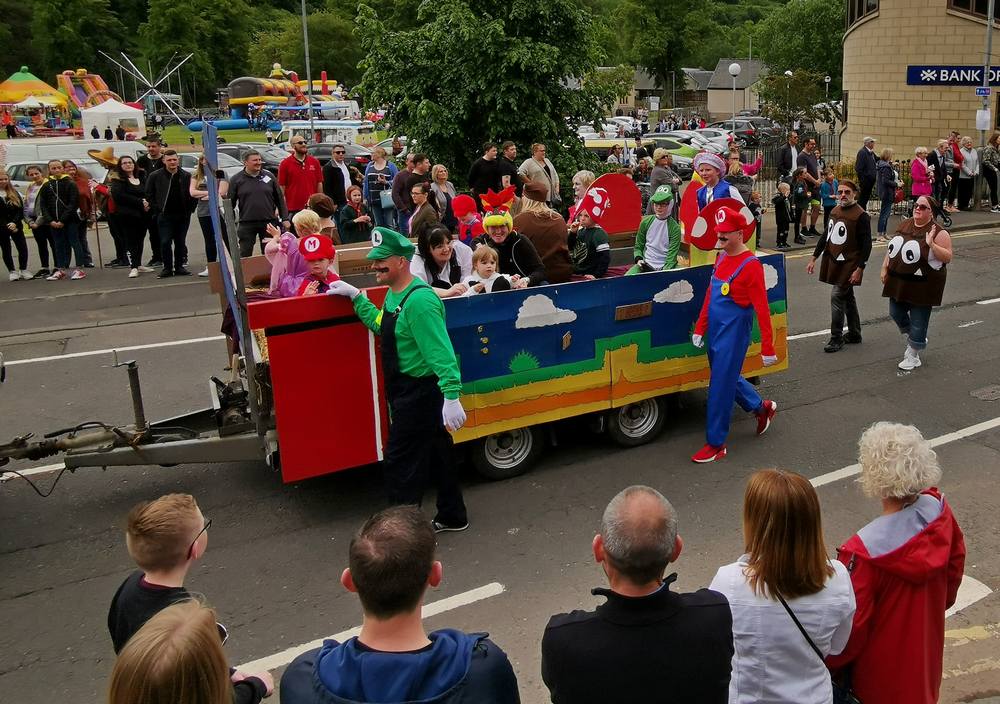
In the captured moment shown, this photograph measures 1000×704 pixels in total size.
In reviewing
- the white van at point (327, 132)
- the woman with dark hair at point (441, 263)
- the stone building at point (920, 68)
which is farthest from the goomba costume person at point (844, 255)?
the white van at point (327, 132)

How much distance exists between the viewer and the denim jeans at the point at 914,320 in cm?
905

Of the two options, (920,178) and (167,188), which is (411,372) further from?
(920,178)

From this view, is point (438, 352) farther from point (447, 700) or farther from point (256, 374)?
point (447, 700)

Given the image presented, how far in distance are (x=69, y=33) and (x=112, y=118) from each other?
126ft

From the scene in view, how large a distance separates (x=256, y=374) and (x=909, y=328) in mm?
6570

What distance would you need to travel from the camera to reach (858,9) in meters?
30.4

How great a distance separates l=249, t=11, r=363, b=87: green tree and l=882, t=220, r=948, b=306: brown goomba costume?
206 ft

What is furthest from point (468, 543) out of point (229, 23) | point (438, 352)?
point (229, 23)

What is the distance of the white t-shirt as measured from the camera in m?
2.87

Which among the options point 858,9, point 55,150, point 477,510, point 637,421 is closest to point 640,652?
point 477,510

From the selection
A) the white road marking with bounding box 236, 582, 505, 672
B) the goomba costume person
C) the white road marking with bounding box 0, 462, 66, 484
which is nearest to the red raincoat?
the white road marking with bounding box 236, 582, 505, 672

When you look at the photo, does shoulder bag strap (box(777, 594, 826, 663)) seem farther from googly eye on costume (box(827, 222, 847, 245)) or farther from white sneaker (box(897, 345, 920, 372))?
googly eye on costume (box(827, 222, 847, 245))

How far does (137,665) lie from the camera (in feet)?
6.76

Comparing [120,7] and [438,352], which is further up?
[120,7]
